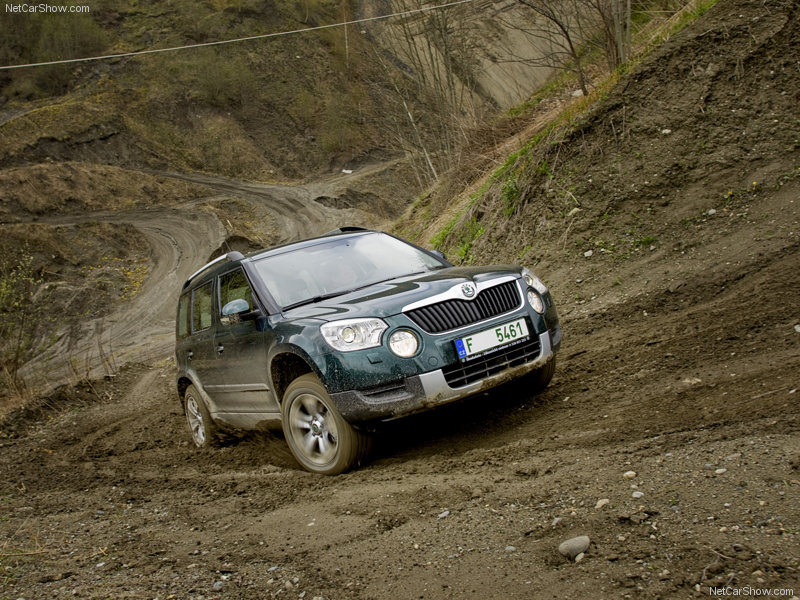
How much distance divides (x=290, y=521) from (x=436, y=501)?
3.13 feet

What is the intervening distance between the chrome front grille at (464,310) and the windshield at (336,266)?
39.6 inches

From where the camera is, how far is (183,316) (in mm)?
7684

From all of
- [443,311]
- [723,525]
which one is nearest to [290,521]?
[443,311]

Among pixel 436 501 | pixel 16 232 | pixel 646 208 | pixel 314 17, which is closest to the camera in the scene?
pixel 436 501

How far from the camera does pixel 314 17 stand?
58.7 meters

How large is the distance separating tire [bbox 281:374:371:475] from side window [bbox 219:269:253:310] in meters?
1.01

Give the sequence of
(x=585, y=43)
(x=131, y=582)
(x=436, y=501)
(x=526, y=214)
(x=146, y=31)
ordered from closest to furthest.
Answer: (x=131, y=582) < (x=436, y=501) < (x=526, y=214) < (x=585, y=43) < (x=146, y=31)

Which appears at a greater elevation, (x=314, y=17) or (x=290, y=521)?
(x=314, y=17)

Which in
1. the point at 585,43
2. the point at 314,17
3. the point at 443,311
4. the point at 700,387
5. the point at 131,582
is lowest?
the point at 700,387

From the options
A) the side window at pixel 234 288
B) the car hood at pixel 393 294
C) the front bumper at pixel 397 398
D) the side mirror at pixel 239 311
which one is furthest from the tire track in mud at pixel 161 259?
the front bumper at pixel 397 398

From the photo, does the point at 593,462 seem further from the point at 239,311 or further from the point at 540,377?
the point at 239,311

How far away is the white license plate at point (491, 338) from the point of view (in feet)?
16.7

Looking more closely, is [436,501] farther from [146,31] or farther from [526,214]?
[146,31]

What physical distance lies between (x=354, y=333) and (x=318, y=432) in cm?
89
